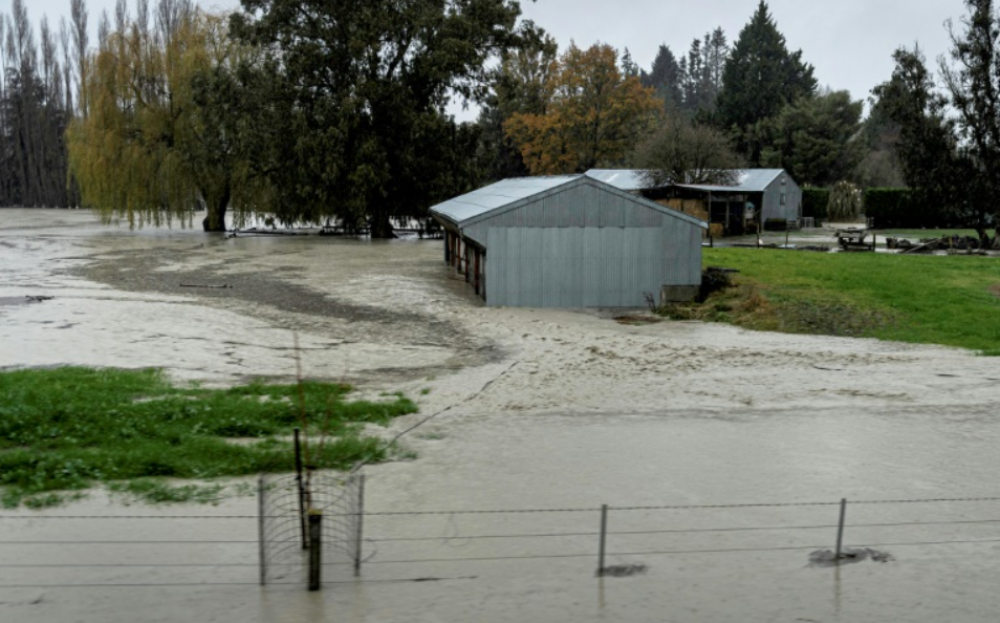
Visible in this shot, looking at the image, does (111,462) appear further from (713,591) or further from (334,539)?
(713,591)

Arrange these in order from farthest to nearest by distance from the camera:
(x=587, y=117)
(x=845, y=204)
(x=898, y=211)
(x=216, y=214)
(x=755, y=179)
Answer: (x=587, y=117) < (x=845, y=204) < (x=755, y=179) < (x=898, y=211) < (x=216, y=214)

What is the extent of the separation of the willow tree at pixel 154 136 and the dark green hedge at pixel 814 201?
34.3 metres

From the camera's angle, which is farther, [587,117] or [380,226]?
[587,117]

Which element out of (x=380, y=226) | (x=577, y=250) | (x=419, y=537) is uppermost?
(x=380, y=226)

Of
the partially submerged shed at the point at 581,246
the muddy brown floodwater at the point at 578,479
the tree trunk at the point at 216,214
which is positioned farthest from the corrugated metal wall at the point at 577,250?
the tree trunk at the point at 216,214

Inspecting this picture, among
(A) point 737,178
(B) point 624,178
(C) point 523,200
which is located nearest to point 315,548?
(C) point 523,200

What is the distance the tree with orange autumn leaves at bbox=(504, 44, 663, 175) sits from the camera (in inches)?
2739

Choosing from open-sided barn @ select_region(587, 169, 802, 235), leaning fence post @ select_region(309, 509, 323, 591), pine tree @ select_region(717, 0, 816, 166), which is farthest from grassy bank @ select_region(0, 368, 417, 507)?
pine tree @ select_region(717, 0, 816, 166)

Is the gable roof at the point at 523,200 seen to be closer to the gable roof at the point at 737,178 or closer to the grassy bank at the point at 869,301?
the grassy bank at the point at 869,301

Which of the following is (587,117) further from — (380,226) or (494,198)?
(494,198)

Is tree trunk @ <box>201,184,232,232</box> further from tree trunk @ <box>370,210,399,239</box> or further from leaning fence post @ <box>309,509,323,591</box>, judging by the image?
leaning fence post @ <box>309,509,323,591</box>

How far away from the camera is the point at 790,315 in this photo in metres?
26.0

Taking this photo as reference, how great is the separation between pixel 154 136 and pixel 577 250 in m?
35.2

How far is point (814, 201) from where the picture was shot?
64.9 meters
